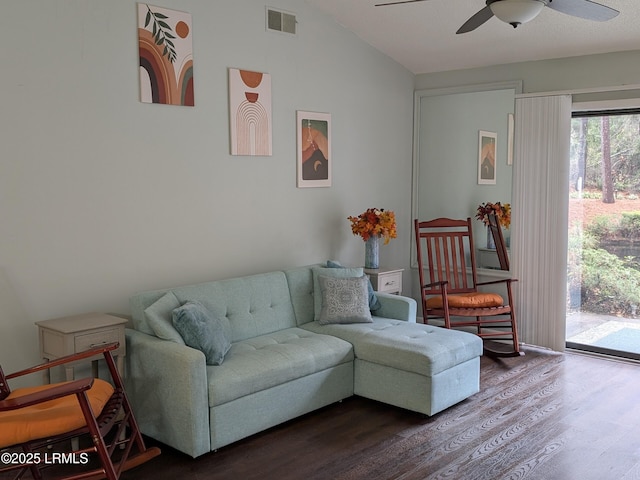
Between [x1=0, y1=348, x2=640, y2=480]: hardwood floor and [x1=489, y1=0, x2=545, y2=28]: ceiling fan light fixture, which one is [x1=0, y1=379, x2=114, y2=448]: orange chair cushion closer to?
[x1=0, y1=348, x2=640, y2=480]: hardwood floor

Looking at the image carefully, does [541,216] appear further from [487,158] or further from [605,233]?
[487,158]

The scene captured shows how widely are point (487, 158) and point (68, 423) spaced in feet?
13.7

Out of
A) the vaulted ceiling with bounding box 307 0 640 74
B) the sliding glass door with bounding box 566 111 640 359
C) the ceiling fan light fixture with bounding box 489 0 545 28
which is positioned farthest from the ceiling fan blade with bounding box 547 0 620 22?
the sliding glass door with bounding box 566 111 640 359

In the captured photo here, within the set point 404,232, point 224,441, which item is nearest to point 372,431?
point 224,441

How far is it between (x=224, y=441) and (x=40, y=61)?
2294 millimetres

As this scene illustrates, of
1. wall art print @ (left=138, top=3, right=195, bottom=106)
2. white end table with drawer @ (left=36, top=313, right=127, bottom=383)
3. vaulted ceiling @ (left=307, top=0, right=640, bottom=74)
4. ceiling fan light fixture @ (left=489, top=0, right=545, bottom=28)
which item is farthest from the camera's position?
vaulted ceiling @ (left=307, top=0, right=640, bottom=74)

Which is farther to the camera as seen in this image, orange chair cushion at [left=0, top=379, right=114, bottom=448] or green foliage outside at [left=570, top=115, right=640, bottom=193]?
green foliage outside at [left=570, top=115, right=640, bottom=193]

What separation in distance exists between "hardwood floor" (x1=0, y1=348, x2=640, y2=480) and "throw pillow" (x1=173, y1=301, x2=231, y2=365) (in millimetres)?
518

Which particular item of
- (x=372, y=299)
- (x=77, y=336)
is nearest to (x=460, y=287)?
(x=372, y=299)

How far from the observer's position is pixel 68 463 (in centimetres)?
327

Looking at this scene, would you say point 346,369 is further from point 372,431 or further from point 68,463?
point 68,463

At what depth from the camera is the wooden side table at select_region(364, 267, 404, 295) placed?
5.25m

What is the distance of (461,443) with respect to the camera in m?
3.58

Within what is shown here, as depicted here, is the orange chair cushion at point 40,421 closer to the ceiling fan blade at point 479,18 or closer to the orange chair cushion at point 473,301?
the ceiling fan blade at point 479,18
